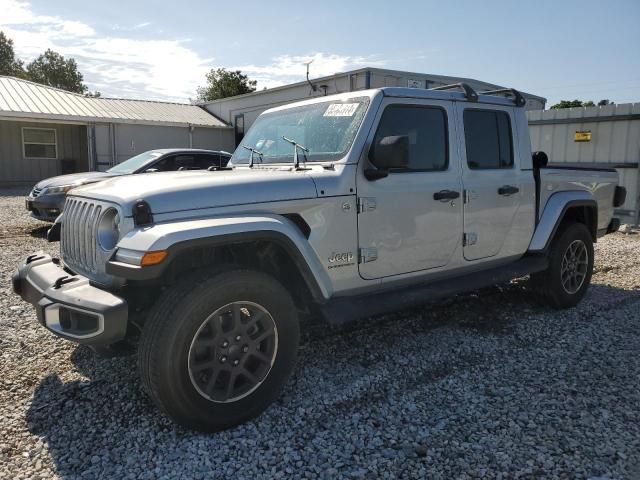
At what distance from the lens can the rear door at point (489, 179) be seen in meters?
4.24

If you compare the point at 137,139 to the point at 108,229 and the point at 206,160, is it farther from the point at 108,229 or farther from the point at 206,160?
the point at 108,229

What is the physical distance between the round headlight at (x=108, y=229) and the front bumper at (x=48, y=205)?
20.7 feet

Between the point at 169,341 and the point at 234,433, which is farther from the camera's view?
the point at 234,433

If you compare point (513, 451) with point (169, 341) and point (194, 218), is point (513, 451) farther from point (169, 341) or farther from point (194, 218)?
point (194, 218)

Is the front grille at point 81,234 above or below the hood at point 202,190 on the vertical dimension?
below

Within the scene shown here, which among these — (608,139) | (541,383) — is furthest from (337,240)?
(608,139)

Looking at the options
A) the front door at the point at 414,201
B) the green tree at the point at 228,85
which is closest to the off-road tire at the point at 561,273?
the front door at the point at 414,201

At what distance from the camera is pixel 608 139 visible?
1096cm

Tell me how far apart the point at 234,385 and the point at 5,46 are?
64.6m

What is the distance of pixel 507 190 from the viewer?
4.48 metres

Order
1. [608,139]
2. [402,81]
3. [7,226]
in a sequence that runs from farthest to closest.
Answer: [402,81]
[608,139]
[7,226]

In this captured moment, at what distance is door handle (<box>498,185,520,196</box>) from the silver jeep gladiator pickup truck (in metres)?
0.02

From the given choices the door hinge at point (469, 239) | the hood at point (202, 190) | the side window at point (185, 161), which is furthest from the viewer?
the side window at point (185, 161)

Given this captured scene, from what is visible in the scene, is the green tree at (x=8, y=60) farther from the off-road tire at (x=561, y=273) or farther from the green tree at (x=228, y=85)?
the off-road tire at (x=561, y=273)
